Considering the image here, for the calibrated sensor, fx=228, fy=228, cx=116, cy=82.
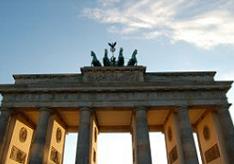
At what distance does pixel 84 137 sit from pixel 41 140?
5.26 metres

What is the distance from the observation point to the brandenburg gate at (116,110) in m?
27.4

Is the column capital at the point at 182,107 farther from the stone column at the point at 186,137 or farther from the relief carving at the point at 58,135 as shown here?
the relief carving at the point at 58,135

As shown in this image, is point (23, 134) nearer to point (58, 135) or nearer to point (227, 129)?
point (58, 135)

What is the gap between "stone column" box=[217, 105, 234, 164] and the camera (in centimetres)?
2611

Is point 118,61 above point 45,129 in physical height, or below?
above

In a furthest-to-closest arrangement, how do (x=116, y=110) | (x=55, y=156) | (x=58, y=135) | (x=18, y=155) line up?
(x=58, y=135) → (x=55, y=156) → (x=18, y=155) → (x=116, y=110)

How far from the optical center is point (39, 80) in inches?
1305

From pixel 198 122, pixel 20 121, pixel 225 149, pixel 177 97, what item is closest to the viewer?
pixel 225 149

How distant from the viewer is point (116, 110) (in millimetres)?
30891

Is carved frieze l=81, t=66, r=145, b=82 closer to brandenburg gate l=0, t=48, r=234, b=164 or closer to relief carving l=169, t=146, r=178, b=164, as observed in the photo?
brandenburg gate l=0, t=48, r=234, b=164

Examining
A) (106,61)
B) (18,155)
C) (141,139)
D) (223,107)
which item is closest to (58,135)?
(18,155)

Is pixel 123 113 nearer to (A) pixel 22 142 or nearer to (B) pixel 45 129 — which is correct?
(B) pixel 45 129

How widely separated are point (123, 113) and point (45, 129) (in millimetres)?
11036

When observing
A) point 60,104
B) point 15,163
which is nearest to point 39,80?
point 60,104
